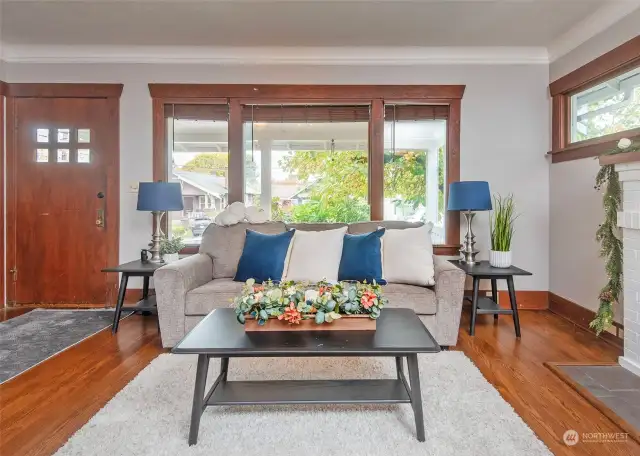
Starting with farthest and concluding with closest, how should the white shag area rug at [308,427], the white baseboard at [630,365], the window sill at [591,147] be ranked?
the window sill at [591,147] < the white baseboard at [630,365] < the white shag area rug at [308,427]

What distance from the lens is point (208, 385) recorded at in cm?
219

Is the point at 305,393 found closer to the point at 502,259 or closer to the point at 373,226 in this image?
the point at 373,226

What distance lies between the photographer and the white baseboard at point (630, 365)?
2314 mm

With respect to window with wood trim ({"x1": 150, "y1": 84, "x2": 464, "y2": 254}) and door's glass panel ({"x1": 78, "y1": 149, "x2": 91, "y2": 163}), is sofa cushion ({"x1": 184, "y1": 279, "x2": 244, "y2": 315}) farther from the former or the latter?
door's glass panel ({"x1": 78, "y1": 149, "x2": 91, "y2": 163})

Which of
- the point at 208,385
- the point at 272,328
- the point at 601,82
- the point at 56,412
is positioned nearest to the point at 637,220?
the point at 601,82

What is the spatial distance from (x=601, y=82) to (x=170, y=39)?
377cm

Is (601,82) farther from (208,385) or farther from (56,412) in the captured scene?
(56,412)

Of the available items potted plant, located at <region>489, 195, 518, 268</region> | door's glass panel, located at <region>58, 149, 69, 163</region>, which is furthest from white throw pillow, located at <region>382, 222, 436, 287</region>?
door's glass panel, located at <region>58, 149, 69, 163</region>

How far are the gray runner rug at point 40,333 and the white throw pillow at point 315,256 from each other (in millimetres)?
1684

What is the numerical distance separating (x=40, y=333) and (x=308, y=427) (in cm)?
253

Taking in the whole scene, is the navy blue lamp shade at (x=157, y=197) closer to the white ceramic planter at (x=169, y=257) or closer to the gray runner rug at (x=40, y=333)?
the white ceramic planter at (x=169, y=257)

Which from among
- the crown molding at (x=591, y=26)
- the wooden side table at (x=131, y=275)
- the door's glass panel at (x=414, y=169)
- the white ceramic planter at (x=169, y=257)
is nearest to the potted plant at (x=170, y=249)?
the white ceramic planter at (x=169, y=257)

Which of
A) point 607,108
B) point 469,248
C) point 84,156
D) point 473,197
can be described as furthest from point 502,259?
point 84,156

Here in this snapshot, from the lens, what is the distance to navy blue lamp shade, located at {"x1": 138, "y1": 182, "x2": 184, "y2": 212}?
3348 millimetres
